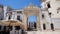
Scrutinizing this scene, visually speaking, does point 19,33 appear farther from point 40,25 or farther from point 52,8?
point 52,8

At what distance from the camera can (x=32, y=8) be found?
72.8 feet

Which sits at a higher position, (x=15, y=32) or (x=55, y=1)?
(x=55, y=1)

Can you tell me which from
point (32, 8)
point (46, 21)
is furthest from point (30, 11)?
point (46, 21)

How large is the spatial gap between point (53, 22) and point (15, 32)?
33.7ft

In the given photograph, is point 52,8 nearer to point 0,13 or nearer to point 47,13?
point 47,13

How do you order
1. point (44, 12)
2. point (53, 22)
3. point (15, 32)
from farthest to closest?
point (44, 12) → point (53, 22) → point (15, 32)

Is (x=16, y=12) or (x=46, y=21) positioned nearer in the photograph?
(x=46, y=21)

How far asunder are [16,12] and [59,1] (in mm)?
11115

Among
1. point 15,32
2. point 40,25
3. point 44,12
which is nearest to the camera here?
point 15,32

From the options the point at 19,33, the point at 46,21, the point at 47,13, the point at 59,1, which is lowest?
the point at 19,33

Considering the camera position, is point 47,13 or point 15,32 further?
point 47,13

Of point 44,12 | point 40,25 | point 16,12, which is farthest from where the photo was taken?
point 16,12

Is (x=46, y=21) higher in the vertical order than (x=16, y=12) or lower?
lower

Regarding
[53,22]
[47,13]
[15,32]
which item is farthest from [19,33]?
[47,13]
